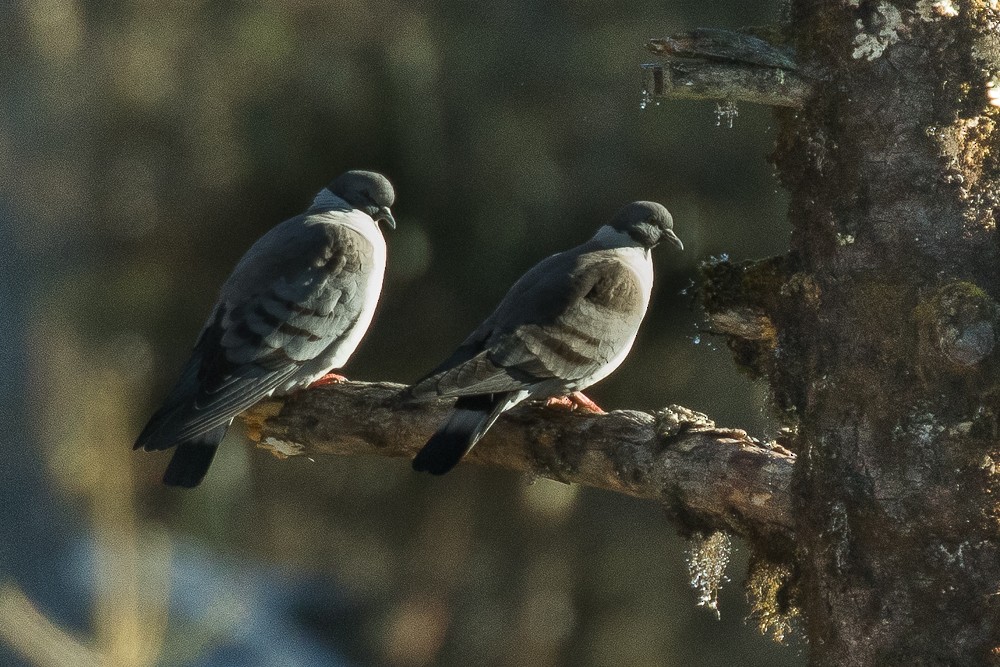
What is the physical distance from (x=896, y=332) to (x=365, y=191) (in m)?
1.82

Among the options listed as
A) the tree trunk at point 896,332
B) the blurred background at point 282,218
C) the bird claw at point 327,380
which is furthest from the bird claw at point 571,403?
the blurred background at point 282,218

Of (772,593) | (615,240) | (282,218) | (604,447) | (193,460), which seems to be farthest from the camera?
(282,218)

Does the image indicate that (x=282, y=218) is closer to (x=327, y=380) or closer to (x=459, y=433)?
(x=327, y=380)

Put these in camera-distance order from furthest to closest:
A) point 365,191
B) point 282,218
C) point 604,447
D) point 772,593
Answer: point 282,218, point 365,191, point 604,447, point 772,593

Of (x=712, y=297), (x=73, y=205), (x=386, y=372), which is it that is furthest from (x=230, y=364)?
(x=73, y=205)

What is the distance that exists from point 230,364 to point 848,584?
153 centimetres

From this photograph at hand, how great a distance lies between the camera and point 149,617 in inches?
156

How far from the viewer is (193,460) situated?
8.73 ft

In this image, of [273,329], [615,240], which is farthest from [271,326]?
[615,240]

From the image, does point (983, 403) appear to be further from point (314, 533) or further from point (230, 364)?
point (314, 533)

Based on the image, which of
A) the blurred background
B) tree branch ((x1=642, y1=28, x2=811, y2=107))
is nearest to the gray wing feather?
tree branch ((x1=642, y1=28, x2=811, y2=107))

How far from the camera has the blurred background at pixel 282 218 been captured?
4000 millimetres

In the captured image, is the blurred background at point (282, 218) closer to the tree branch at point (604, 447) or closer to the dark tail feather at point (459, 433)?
the tree branch at point (604, 447)

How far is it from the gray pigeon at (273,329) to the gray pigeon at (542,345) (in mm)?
398
